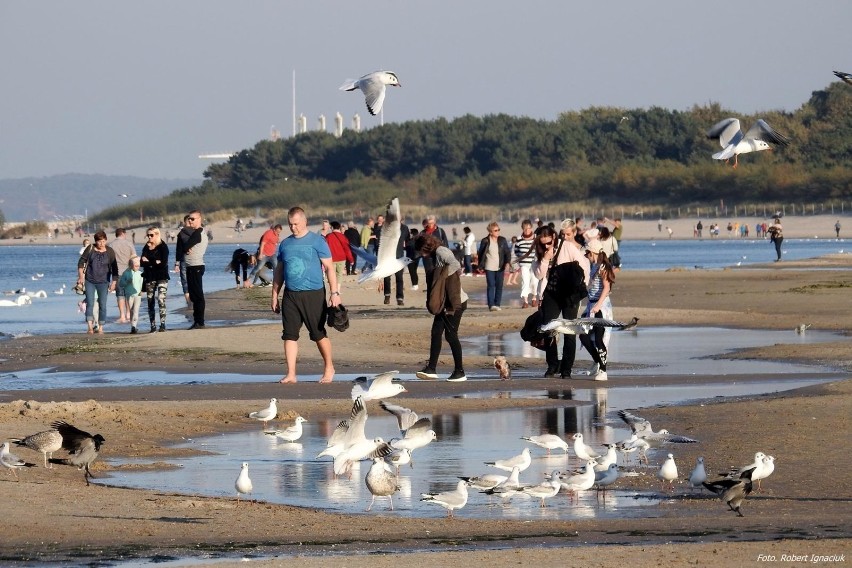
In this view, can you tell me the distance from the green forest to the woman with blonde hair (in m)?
89.1

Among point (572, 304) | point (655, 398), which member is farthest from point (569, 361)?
point (655, 398)

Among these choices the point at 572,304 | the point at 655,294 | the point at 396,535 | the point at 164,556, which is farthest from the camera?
the point at 655,294

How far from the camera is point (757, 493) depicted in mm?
9727

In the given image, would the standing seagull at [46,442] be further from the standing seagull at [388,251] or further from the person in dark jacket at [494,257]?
the person in dark jacket at [494,257]

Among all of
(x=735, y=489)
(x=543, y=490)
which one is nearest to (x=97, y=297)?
(x=543, y=490)

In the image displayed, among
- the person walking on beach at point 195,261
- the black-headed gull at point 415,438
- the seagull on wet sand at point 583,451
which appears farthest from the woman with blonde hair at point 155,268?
the seagull on wet sand at point 583,451

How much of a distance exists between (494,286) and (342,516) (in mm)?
19771

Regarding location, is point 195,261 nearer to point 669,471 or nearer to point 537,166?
point 669,471

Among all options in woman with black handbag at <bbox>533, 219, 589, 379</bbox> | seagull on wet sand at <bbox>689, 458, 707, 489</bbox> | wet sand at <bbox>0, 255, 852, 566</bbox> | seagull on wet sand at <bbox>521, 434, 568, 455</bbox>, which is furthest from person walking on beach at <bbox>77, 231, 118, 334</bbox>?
seagull on wet sand at <bbox>689, 458, 707, 489</bbox>

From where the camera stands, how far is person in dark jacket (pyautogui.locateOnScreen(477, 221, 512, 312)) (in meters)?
27.5

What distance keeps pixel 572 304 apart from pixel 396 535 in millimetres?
8548

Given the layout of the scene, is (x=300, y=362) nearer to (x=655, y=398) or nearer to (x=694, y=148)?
(x=655, y=398)

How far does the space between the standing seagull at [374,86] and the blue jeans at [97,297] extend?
904 cm

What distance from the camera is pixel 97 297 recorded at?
25312 mm
